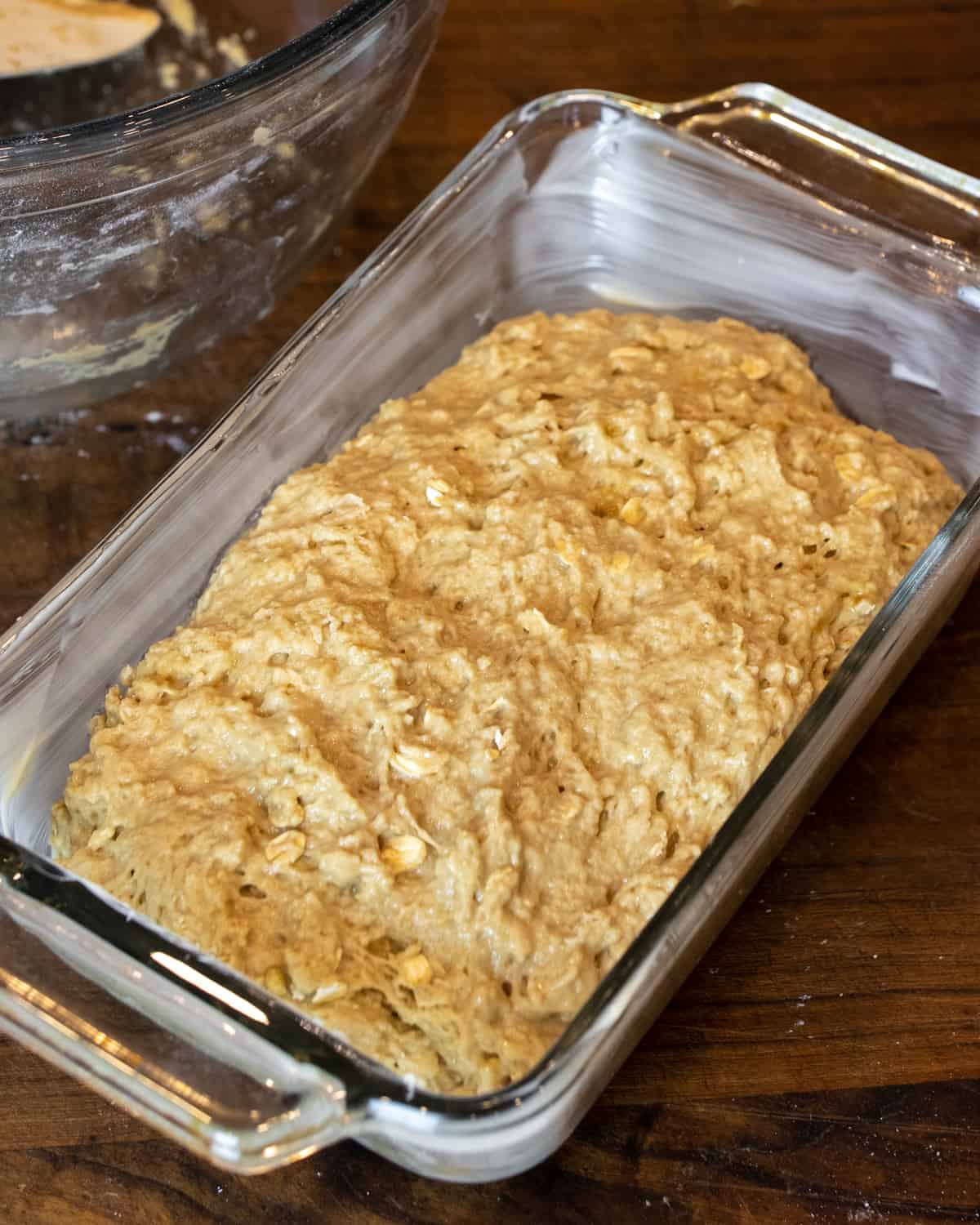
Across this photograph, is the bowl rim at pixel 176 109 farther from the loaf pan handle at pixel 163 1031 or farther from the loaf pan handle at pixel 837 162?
the loaf pan handle at pixel 163 1031

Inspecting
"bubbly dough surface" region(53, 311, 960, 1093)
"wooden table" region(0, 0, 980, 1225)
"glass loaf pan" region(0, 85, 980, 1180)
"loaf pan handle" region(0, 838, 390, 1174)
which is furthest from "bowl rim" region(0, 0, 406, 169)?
"loaf pan handle" region(0, 838, 390, 1174)

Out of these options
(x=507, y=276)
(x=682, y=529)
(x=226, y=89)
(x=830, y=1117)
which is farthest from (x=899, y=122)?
(x=830, y=1117)

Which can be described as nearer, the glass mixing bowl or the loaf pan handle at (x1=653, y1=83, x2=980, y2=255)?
the glass mixing bowl

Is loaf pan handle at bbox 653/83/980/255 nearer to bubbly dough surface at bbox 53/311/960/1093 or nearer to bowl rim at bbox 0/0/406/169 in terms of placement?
bubbly dough surface at bbox 53/311/960/1093

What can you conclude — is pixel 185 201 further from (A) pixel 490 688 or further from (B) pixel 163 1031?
(B) pixel 163 1031

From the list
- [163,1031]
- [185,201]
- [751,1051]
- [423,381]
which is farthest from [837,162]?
[163,1031]

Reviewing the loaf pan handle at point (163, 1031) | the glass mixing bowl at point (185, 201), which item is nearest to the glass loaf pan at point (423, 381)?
the loaf pan handle at point (163, 1031)
